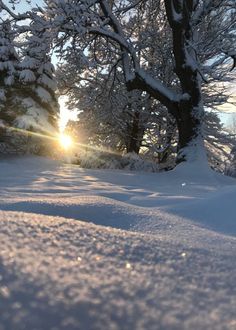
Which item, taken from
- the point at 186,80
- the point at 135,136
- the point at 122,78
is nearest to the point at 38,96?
the point at 122,78

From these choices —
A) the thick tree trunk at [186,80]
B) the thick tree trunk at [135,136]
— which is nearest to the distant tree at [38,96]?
the thick tree trunk at [135,136]

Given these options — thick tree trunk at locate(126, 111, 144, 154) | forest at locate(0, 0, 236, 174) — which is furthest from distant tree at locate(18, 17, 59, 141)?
thick tree trunk at locate(126, 111, 144, 154)

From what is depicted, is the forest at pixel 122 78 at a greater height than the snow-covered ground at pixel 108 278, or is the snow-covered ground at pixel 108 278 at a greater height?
the forest at pixel 122 78

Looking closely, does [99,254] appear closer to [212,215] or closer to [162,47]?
[212,215]

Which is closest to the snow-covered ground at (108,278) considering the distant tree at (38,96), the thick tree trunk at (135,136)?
the distant tree at (38,96)

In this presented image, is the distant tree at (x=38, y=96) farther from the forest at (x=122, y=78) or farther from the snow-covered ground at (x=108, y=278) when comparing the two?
the snow-covered ground at (x=108, y=278)

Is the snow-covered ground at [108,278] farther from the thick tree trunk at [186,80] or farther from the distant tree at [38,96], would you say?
the distant tree at [38,96]

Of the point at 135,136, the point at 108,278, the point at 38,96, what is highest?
the point at 38,96

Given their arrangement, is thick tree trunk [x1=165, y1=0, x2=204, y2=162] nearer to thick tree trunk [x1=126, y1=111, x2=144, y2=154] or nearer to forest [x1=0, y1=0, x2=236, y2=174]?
forest [x1=0, y1=0, x2=236, y2=174]

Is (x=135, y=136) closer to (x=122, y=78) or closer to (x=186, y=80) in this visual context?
(x=122, y=78)

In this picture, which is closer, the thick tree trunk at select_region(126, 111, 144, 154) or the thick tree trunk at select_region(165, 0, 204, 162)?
the thick tree trunk at select_region(165, 0, 204, 162)

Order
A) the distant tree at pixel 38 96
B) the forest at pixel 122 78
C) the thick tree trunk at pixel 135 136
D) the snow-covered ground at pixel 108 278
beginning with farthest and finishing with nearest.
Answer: the thick tree trunk at pixel 135 136 < the distant tree at pixel 38 96 < the forest at pixel 122 78 < the snow-covered ground at pixel 108 278

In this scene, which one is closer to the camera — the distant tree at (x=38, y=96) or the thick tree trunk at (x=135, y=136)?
the distant tree at (x=38, y=96)

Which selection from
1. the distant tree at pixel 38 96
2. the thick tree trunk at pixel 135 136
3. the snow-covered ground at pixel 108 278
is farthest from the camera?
the thick tree trunk at pixel 135 136
